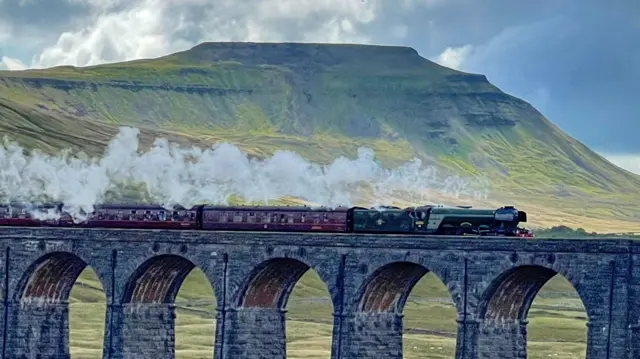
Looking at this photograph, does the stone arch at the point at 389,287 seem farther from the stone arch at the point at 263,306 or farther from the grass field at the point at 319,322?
the grass field at the point at 319,322

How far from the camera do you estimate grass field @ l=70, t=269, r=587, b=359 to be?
119625mm

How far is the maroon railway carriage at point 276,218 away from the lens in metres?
91.4

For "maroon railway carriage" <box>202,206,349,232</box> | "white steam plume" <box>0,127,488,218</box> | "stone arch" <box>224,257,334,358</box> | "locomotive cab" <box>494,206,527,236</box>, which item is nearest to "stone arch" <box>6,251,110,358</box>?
"white steam plume" <box>0,127,488,218</box>

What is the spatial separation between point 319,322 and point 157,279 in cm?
5262

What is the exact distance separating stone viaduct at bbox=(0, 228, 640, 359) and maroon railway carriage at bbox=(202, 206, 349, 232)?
307cm

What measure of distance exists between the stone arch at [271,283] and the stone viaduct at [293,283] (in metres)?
0.09

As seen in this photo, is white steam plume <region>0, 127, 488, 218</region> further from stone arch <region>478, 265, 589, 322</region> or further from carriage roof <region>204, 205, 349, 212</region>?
stone arch <region>478, 265, 589, 322</region>

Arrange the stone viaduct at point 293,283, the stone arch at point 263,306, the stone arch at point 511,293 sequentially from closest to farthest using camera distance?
the stone viaduct at point 293,283 → the stone arch at point 511,293 → the stone arch at point 263,306

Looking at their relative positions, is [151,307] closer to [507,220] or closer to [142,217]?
[142,217]

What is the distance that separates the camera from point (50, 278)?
98.6 m

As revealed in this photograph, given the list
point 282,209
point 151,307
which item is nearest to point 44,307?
point 151,307

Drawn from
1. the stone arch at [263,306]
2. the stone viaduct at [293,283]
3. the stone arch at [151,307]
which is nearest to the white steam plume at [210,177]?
the stone arch at [151,307]

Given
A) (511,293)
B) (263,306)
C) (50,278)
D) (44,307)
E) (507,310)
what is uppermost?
(511,293)

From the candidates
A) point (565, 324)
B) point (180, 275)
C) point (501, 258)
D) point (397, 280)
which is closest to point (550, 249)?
point (501, 258)
